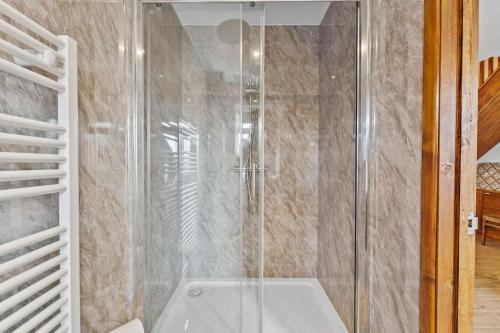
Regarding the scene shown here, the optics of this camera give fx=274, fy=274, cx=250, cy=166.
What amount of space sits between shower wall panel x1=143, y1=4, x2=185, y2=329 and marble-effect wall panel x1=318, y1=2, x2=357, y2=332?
94 cm

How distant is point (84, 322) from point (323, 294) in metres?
1.50

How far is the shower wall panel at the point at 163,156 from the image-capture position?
1430 millimetres

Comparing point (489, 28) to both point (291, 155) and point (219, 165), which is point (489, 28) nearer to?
point (291, 155)

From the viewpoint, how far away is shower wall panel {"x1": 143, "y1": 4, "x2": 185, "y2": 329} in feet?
4.69

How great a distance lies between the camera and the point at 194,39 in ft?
4.86

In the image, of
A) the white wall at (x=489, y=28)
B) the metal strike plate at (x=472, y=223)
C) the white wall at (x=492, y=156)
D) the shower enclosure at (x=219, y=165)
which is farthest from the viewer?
the white wall at (x=492, y=156)

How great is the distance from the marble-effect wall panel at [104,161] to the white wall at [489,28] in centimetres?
226

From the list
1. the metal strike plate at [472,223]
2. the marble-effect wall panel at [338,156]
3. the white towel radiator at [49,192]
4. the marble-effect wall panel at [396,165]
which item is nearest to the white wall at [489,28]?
the marble-effect wall panel at [338,156]

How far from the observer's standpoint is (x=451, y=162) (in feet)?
3.12

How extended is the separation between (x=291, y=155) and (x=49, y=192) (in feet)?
5.75

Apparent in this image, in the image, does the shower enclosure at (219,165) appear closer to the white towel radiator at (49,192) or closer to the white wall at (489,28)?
the white towel radiator at (49,192)

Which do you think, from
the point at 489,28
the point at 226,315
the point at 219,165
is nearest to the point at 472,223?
the point at 219,165

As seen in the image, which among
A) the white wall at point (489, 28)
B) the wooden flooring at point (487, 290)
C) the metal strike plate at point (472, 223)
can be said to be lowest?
the wooden flooring at point (487, 290)

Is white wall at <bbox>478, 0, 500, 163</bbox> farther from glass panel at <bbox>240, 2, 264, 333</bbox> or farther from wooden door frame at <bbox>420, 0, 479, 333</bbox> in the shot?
glass panel at <bbox>240, 2, 264, 333</bbox>
